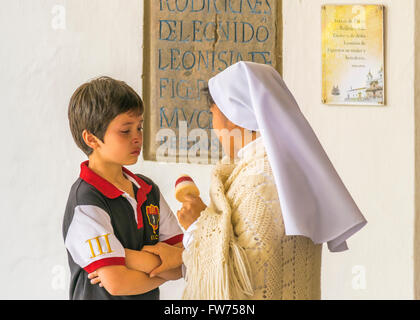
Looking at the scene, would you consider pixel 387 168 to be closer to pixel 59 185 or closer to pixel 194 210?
pixel 194 210

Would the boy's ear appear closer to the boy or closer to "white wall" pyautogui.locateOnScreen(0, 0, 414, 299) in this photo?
the boy

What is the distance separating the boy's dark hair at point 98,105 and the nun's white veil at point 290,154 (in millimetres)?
400

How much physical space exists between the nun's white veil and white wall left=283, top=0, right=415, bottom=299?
1404 mm

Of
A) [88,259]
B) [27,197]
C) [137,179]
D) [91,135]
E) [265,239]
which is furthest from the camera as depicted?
[27,197]

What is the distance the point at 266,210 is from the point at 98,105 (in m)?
0.76

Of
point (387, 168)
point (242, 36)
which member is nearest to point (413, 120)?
point (387, 168)

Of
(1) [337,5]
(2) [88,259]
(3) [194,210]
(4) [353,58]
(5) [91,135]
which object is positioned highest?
(1) [337,5]

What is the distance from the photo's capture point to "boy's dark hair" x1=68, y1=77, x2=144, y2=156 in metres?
1.95

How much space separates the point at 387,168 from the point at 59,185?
2.04 m

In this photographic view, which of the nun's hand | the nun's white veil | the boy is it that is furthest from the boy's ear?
the nun's white veil

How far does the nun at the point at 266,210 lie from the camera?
1.70 meters

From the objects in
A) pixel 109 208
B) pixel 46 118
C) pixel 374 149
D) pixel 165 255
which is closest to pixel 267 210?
pixel 165 255

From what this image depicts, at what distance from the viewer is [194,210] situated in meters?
2.02

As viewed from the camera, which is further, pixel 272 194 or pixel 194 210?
pixel 194 210
